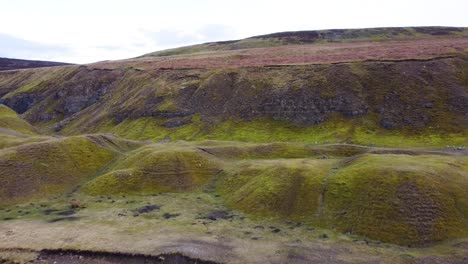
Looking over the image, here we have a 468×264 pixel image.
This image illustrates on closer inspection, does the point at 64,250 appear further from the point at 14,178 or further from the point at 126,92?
the point at 126,92

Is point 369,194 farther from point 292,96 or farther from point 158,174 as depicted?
point 292,96

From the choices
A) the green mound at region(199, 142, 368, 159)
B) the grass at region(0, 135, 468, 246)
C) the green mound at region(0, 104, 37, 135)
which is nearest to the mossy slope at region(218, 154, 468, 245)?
the grass at region(0, 135, 468, 246)

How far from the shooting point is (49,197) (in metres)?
77.0

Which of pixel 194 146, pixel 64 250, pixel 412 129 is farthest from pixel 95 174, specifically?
pixel 412 129

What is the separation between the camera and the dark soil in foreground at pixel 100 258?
49.7 m

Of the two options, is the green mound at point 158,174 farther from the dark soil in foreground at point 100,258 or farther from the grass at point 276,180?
the dark soil in foreground at point 100,258

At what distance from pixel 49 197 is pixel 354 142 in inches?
2865

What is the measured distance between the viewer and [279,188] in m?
68.2

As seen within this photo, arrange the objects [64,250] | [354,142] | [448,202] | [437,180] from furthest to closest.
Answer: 1. [354,142]
2. [437,180]
3. [448,202]
4. [64,250]

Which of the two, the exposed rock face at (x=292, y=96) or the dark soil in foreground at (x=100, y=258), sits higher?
the exposed rock face at (x=292, y=96)

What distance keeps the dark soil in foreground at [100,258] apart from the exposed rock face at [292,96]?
83.3m

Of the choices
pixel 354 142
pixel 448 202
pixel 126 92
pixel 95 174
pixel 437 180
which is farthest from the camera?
pixel 126 92

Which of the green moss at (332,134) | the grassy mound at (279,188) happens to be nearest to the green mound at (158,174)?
the grassy mound at (279,188)

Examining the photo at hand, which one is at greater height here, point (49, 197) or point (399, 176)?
point (399, 176)
